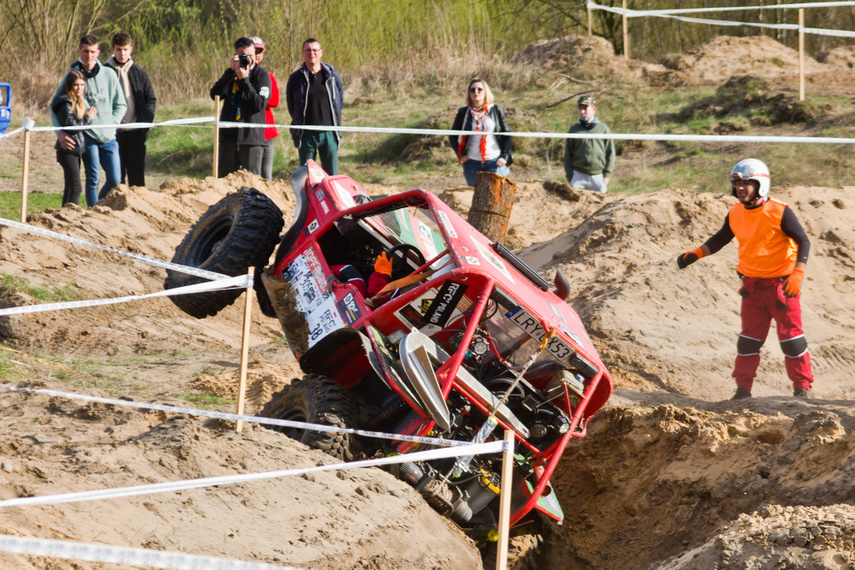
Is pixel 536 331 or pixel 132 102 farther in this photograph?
pixel 132 102

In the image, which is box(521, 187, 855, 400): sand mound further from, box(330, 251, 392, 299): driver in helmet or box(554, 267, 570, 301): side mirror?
box(330, 251, 392, 299): driver in helmet

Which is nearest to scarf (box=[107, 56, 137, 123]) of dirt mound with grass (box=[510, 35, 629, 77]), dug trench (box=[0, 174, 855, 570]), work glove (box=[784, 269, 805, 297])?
dug trench (box=[0, 174, 855, 570])

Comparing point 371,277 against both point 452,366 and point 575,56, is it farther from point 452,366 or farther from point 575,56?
point 575,56

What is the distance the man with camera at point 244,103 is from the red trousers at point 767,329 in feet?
20.4

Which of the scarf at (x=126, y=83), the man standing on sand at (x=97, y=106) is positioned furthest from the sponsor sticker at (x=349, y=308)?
the scarf at (x=126, y=83)

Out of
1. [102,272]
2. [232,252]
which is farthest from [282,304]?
[102,272]

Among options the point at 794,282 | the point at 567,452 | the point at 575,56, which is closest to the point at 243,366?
the point at 567,452

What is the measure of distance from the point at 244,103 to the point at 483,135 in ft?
9.78

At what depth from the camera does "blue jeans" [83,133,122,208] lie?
1093 cm

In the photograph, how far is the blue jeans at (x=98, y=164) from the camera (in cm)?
1093

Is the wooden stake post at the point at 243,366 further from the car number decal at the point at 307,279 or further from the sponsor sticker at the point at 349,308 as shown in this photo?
the car number decal at the point at 307,279

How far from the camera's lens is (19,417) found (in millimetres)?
5395

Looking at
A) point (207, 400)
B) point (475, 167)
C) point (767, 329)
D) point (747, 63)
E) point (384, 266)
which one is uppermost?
point (747, 63)

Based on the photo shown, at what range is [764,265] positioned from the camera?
7.62 meters
